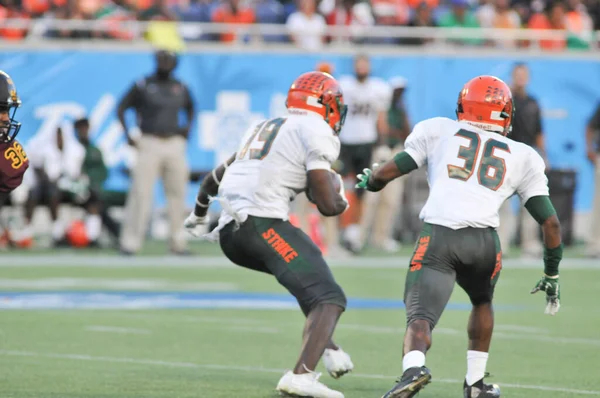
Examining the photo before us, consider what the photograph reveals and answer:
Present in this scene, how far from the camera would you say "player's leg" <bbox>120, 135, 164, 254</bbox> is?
1491 centimetres

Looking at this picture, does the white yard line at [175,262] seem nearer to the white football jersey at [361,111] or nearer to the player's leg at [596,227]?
the player's leg at [596,227]

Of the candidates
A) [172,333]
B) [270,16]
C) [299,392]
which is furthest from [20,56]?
[299,392]

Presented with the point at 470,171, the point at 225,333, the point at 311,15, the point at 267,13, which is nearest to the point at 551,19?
the point at 311,15

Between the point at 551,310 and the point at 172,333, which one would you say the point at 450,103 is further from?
the point at 551,310

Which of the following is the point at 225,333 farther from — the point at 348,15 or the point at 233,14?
the point at 348,15

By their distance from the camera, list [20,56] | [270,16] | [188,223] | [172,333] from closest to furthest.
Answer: [188,223] → [172,333] → [20,56] → [270,16]

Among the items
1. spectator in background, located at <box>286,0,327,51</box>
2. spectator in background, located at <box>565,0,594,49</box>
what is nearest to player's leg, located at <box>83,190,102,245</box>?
spectator in background, located at <box>286,0,327,51</box>

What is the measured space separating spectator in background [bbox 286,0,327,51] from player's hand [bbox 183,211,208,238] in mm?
10650

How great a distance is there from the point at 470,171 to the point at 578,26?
565 inches

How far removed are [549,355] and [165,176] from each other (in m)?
7.68

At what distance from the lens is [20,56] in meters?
17.2

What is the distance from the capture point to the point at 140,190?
14984 mm

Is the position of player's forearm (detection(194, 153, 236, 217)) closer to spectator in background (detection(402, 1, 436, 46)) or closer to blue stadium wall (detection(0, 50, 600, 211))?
blue stadium wall (detection(0, 50, 600, 211))

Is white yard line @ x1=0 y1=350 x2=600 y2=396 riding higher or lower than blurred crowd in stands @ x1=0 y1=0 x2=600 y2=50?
lower
